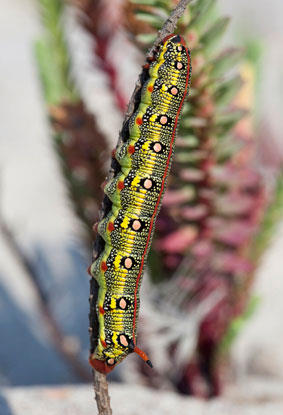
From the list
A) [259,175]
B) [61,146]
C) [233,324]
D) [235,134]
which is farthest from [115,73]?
[233,324]

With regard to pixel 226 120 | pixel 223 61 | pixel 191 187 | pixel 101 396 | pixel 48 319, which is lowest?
pixel 48 319

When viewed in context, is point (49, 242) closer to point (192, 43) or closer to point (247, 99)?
point (247, 99)

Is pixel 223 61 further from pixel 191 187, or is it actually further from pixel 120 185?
pixel 120 185

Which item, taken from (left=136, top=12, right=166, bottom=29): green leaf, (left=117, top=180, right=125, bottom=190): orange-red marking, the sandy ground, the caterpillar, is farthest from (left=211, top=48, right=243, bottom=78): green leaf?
the sandy ground

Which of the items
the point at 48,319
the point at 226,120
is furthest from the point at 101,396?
the point at 48,319

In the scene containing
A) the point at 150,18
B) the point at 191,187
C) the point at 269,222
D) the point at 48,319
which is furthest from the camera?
the point at 48,319

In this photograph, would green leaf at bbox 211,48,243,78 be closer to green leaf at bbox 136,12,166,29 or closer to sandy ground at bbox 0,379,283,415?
green leaf at bbox 136,12,166,29
